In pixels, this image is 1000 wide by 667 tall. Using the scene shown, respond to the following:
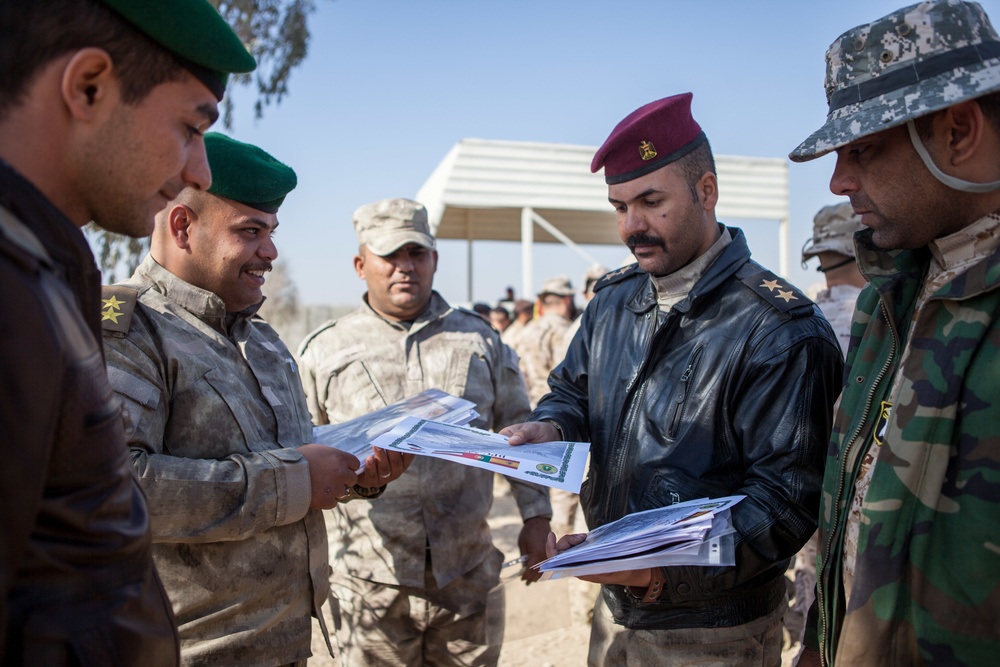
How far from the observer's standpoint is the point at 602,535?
2021 millimetres

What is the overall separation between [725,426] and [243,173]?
1.79 metres

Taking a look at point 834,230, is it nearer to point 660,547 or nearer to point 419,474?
point 419,474

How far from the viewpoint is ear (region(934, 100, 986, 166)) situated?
5.34ft

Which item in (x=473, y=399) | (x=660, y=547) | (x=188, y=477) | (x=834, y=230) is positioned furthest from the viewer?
(x=834, y=230)

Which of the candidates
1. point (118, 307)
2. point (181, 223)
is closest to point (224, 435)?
point (118, 307)

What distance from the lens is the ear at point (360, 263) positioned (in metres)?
3.99

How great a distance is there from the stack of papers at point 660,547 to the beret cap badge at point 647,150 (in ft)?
4.11

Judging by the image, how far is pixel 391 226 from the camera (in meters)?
3.83

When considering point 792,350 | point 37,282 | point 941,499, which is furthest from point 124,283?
point 941,499

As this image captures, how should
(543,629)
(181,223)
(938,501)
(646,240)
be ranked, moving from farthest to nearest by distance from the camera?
1. (543,629)
2. (646,240)
3. (181,223)
4. (938,501)

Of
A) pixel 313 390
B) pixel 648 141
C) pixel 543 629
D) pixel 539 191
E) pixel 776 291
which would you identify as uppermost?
pixel 539 191

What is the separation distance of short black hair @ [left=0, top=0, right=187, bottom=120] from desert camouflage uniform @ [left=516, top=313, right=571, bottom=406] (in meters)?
7.54

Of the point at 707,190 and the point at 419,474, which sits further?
the point at 419,474

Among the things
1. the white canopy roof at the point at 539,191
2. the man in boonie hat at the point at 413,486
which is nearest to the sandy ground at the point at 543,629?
the man in boonie hat at the point at 413,486
